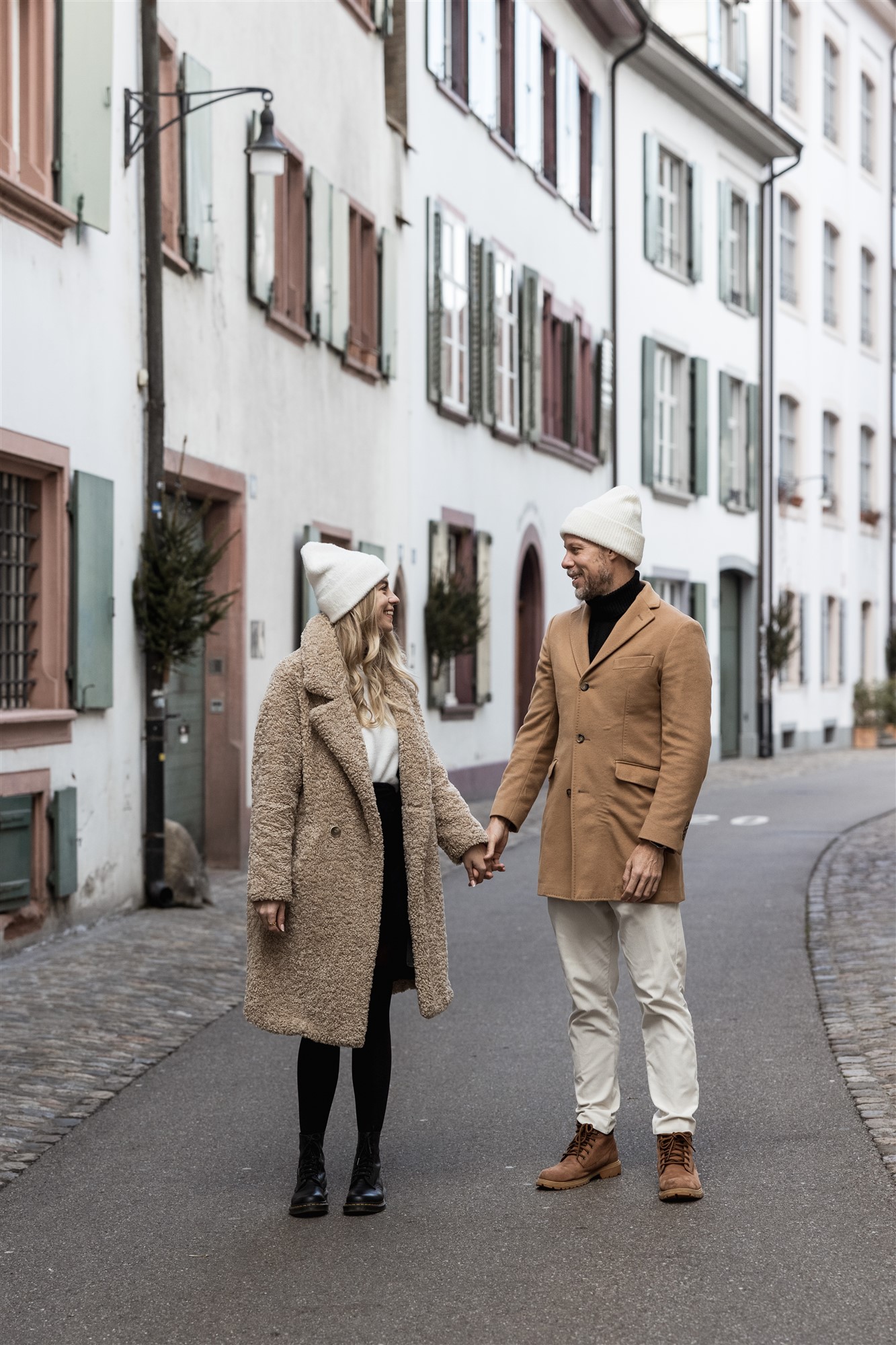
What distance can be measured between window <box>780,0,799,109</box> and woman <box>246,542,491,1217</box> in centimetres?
2939

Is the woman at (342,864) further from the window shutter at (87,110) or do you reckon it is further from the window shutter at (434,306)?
the window shutter at (434,306)

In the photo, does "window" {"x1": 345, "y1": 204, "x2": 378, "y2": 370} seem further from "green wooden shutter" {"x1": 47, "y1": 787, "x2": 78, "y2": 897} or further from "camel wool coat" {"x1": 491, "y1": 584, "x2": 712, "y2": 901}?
"camel wool coat" {"x1": 491, "y1": 584, "x2": 712, "y2": 901}

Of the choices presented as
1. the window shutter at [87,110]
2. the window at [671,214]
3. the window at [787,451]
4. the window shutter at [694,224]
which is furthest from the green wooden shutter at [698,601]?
the window shutter at [87,110]

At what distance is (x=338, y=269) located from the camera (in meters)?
16.8

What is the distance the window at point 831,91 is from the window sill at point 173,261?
24.0 meters

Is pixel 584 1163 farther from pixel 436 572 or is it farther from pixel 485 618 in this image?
pixel 485 618

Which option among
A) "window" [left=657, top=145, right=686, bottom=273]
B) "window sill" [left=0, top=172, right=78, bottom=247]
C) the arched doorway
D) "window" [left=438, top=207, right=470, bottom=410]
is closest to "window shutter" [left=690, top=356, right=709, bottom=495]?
"window" [left=657, top=145, right=686, bottom=273]

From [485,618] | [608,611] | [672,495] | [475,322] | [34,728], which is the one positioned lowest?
[34,728]

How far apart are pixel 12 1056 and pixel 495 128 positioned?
16.1 metres

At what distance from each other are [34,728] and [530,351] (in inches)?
517

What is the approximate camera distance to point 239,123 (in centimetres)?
1447

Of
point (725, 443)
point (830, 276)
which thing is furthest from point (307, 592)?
point (830, 276)

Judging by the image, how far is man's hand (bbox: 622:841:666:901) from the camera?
211 inches

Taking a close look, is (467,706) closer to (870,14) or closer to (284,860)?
(284,860)
